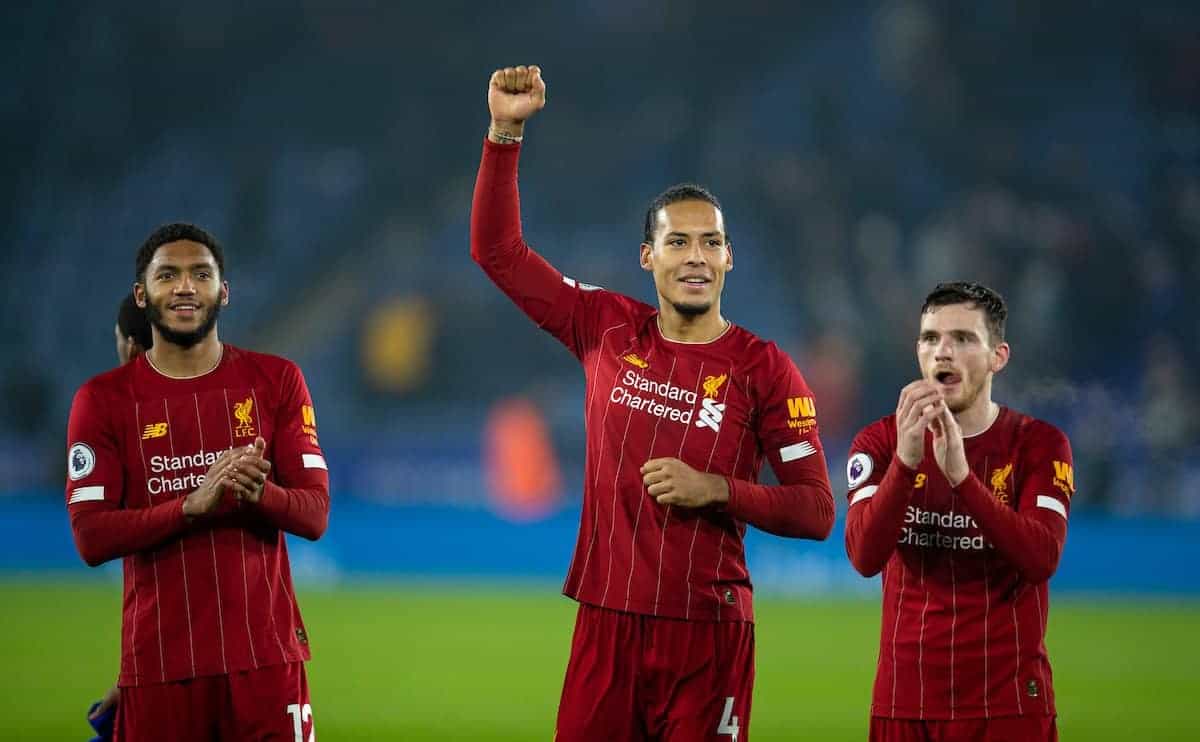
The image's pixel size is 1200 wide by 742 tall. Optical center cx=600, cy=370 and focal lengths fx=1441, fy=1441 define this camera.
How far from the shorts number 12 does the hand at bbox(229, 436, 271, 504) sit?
4.76ft

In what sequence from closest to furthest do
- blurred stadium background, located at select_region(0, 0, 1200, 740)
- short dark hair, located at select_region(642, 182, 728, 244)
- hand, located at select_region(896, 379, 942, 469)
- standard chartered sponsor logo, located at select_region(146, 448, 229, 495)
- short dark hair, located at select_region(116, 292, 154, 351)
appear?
hand, located at select_region(896, 379, 942, 469) → standard chartered sponsor logo, located at select_region(146, 448, 229, 495) → short dark hair, located at select_region(642, 182, 728, 244) → short dark hair, located at select_region(116, 292, 154, 351) → blurred stadium background, located at select_region(0, 0, 1200, 740)

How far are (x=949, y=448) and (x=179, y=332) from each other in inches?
89.1

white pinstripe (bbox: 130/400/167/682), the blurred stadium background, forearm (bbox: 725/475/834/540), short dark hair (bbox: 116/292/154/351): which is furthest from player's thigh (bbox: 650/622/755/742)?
the blurred stadium background

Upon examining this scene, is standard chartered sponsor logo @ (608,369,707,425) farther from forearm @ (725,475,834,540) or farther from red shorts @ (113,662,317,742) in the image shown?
red shorts @ (113,662,317,742)

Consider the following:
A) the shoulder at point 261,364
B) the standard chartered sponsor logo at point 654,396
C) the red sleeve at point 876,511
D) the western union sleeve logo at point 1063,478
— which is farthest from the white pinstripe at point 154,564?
the western union sleeve logo at point 1063,478

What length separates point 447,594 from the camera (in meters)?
14.5

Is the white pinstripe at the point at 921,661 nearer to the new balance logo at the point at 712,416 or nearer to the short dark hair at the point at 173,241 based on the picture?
the new balance logo at the point at 712,416

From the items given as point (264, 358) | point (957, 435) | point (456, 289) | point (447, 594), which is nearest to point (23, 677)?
point (447, 594)

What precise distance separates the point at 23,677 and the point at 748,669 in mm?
7360

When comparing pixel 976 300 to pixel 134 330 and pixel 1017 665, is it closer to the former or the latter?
pixel 1017 665

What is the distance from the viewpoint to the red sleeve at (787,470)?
407 centimetres

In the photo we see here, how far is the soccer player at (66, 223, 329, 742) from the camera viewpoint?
4078 millimetres

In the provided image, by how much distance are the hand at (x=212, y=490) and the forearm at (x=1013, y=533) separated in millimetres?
1990

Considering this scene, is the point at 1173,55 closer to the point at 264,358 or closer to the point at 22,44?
the point at 22,44
